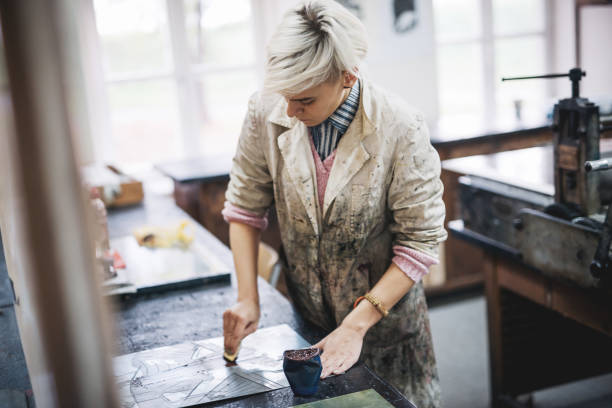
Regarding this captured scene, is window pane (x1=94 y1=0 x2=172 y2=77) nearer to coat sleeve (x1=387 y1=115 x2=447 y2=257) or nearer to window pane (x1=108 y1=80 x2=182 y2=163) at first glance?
window pane (x1=108 y1=80 x2=182 y2=163)

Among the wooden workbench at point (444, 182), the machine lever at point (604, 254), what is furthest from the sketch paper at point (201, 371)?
the wooden workbench at point (444, 182)

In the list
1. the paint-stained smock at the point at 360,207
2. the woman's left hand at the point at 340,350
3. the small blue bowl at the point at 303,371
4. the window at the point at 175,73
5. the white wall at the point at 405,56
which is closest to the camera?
the small blue bowl at the point at 303,371

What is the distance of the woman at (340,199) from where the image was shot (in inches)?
50.3

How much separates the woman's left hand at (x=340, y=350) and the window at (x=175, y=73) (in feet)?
11.3

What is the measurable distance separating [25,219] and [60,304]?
0.15ft

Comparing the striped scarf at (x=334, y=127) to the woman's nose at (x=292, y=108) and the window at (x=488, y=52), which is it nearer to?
the woman's nose at (x=292, y=108)

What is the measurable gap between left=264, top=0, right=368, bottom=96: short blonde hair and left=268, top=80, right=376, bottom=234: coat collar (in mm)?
166

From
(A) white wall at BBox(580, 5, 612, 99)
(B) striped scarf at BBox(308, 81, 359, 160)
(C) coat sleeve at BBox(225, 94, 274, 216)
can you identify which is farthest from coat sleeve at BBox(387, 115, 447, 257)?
(A) white wall at BBox(580, 5, 612, 99)

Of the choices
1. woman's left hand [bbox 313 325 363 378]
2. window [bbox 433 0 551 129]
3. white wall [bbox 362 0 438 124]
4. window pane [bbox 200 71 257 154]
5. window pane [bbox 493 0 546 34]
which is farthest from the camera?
window pane [bbox 493 0 546 34]

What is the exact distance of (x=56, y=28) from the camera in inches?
11.6

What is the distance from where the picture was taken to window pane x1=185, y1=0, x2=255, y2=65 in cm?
447

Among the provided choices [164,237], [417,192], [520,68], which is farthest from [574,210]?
[520,68]

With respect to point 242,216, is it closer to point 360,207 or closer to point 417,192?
point 360,207

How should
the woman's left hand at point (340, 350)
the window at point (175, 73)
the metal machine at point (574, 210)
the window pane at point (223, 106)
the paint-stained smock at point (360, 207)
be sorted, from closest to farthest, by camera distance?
1. the woman's left hand at point (340, 350)
2. the paint-stained smock at point (360, 207)
3. the metal machine at point (574, 210)
4. the window at point (175, 73)
5. the window pane at point (223, 106)
